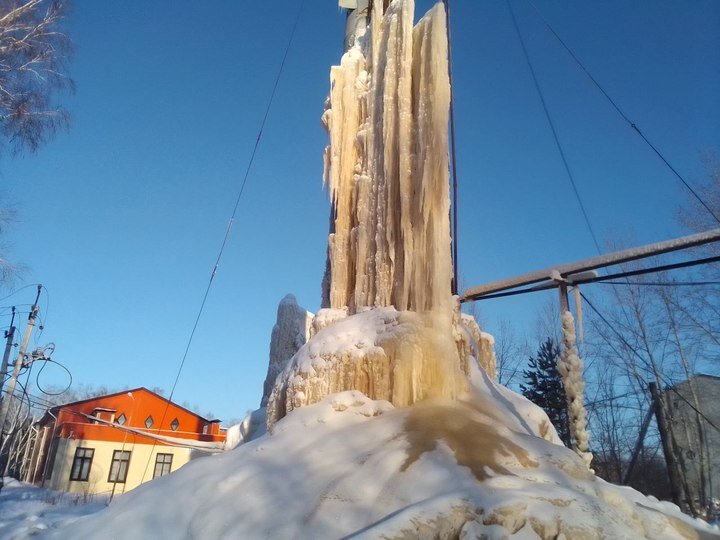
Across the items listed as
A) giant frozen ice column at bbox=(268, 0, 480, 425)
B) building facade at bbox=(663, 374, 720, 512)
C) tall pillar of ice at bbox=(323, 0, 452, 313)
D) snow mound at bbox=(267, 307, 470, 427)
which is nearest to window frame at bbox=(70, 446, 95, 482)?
giant frozen ice column at bbox=(268, 0, 480, 425)

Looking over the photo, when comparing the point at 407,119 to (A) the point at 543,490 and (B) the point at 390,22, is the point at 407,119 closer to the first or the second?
(B) the point at 390,22

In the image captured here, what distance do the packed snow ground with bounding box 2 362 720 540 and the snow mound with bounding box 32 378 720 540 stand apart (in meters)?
0.01

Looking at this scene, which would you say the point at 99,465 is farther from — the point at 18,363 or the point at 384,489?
the point at 384,489

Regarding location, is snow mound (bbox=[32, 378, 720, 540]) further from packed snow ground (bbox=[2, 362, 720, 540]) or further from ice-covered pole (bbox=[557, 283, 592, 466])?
ice-covered pole (bbox=[557, 283, 592, 466])

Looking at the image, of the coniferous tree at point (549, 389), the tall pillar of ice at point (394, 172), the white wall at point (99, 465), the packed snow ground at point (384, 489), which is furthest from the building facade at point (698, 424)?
the white wall at point (99, 465)

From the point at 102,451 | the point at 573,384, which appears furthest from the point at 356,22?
the point at 102,451

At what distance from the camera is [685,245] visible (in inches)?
220

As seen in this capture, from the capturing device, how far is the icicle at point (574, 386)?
17.8 ft

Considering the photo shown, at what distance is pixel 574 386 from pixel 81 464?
21300 mm

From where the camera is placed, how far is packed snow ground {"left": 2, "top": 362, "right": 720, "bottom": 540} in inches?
134

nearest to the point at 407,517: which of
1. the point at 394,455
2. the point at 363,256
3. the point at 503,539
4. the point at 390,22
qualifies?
the point at 503,539

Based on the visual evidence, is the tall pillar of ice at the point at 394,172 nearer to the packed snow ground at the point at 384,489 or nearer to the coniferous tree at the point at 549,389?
the packed snow ground at the point at 384,489

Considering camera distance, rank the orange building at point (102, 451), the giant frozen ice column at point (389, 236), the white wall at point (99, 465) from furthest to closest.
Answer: the orange building at point (102, 451) < the white wall at point (99, 465) < the giant frozen ice column at point (389, 236)

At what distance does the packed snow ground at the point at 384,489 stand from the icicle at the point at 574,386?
882mm
